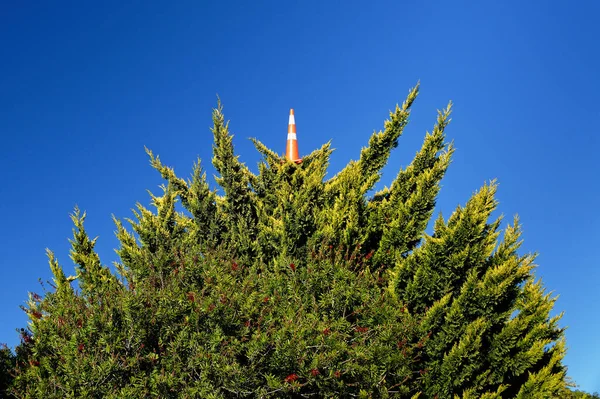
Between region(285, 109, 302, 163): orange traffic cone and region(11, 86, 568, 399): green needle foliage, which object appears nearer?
region(11, 86, 568, 399): green needle foliage

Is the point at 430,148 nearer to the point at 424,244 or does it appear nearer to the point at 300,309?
the point at 424,244

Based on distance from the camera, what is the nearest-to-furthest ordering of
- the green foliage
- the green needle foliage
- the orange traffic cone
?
the green needle foliage
the green foliage
the orange traffic cone

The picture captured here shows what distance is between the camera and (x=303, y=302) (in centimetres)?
1029

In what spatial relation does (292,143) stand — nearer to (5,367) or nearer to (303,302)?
(303,302)

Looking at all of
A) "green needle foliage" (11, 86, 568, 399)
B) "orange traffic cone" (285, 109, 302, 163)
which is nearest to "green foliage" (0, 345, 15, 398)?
"green needle foliage" (11, 86, 568, 399)

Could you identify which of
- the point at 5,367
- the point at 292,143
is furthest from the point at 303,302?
the point at 292,143

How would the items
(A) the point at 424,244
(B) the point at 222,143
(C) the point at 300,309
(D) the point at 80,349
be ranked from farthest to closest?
(B) the point at 222,143
(A) the point at 424,244
(C) the point at 300,309
(D) the point at 80,349

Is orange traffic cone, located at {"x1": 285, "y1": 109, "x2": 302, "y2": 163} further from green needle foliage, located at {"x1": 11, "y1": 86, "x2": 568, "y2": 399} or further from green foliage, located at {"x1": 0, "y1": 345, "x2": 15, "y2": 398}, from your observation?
green foliage, located at {"x1": 0, "y1": 345, "x2": 15, "y2": 398}

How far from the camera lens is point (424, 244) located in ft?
37.1

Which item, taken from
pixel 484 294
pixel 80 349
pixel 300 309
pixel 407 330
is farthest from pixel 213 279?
pixel 484 294

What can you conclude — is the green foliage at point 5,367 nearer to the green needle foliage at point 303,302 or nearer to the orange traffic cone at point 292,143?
the green needle foliage at point 303,302

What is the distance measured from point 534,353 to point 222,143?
29.5ft

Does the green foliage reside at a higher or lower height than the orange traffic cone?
lower

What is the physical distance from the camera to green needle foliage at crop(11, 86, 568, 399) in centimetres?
812
